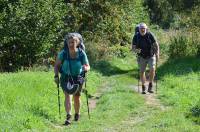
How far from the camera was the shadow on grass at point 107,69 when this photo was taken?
2371 cm

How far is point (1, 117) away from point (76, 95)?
2.25 m

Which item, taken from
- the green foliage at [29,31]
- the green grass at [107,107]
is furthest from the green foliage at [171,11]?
the green grass at [107,107]

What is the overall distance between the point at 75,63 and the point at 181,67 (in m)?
11.0

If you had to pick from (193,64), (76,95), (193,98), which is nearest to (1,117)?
(76,95)

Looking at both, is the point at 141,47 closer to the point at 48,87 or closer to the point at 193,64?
the point at 48,87

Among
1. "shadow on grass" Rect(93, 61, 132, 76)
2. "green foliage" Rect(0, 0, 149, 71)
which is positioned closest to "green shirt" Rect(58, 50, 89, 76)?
"green foliage" Rect(0, 0, 149, 71)

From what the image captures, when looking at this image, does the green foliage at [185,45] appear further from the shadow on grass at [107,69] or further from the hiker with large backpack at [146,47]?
the hiker with large backpack at [146,47]

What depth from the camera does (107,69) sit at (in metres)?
24.4

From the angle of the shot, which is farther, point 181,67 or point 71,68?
point 181,67

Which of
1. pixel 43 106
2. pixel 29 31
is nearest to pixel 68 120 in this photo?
pixel 43 106

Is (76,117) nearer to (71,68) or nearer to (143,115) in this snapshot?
(71,68)

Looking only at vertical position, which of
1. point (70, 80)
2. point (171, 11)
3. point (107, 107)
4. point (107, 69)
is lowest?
point (107, 69)

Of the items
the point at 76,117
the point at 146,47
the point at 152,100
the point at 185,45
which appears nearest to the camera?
the point at 76,117

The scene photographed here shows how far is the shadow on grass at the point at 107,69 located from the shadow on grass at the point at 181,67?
2.12 metres
